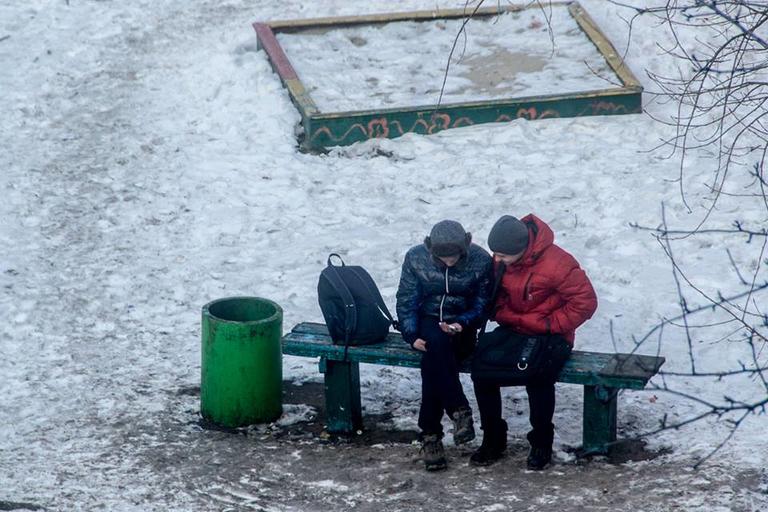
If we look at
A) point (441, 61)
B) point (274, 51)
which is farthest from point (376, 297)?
point (441, 61)

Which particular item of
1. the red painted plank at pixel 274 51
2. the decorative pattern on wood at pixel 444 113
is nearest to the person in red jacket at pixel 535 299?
the decorative pattern on wood at pixel 444 113

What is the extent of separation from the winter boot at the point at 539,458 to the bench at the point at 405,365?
212 mm

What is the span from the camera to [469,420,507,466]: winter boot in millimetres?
6246

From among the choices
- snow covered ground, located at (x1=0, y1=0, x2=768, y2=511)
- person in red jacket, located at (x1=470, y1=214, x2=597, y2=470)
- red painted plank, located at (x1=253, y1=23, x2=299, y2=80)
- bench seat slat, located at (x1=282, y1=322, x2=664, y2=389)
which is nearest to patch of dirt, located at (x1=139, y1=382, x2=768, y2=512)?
snow covered ground, located at (x1=0, y1=0, x2=768, y2=511)

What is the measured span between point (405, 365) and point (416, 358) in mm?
91

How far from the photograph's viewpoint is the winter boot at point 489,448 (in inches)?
246

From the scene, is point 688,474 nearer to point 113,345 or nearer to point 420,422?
point 420,422

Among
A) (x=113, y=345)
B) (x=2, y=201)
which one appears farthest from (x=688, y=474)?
(x=2, y=201)

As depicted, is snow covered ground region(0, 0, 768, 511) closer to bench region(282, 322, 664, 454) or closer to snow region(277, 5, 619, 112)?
bench region(282, 322, 664, 454)

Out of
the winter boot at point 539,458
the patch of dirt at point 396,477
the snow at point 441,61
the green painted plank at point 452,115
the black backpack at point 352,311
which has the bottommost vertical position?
the patch of dirt at point 396,477

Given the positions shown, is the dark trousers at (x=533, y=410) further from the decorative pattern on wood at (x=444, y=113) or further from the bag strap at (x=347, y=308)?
the decorative pattern on wood at (x=444, y=113)

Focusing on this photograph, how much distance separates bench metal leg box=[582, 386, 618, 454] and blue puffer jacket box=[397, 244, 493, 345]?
0.72 m

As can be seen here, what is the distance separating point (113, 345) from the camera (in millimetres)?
7676

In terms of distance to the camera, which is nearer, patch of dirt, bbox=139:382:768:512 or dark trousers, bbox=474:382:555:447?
patch of dirt, bbox=139:382:768:512
